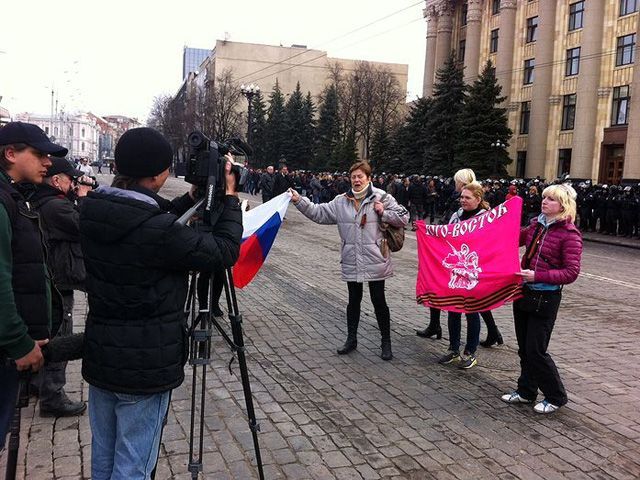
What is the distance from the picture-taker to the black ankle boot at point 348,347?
6.64 meters

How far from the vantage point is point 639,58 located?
30172mm

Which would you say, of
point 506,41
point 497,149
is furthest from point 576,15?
point 497,149

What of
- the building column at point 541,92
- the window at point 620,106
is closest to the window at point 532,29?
the building column at point 541,92

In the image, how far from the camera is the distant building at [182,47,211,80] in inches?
6811

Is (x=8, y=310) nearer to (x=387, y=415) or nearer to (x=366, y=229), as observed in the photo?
(x=387, y=415)

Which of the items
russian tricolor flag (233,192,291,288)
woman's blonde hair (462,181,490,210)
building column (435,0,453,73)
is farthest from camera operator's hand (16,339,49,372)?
building column (435,0,453,73)

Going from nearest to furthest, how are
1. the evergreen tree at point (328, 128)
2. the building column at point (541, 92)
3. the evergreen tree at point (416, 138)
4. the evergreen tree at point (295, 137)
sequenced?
the building column at point (541, 92)
the evergreen tree at point (416, 138)
the evergreen tree at point (328, 128)
the evergreen tree at point (295, 137)

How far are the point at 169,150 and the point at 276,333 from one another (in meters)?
4.93

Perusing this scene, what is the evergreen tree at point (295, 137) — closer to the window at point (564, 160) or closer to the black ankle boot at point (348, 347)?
the window at point (564, 160)

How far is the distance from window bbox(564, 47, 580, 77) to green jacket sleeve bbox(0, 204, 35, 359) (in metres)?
44.4

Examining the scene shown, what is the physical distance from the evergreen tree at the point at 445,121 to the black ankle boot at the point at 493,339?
35078 millimetres

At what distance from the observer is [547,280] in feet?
16.1

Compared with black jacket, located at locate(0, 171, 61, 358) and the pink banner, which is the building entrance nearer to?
the pink banner

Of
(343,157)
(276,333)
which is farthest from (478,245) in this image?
(343,157)
